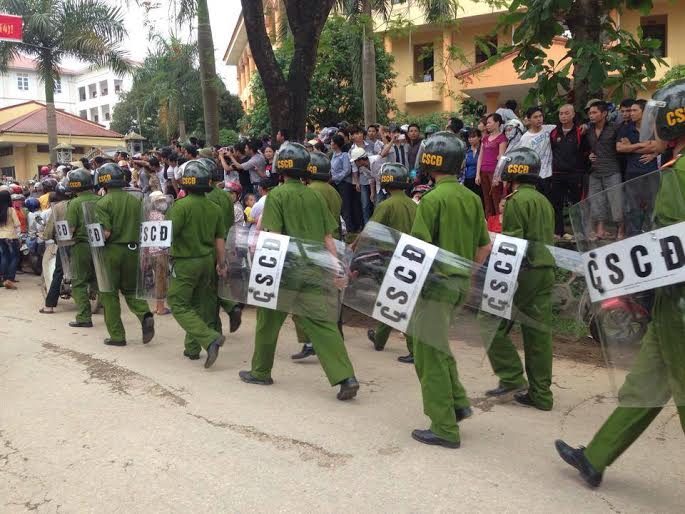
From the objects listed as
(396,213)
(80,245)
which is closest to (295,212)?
(396,213)

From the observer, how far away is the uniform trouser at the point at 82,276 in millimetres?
8062

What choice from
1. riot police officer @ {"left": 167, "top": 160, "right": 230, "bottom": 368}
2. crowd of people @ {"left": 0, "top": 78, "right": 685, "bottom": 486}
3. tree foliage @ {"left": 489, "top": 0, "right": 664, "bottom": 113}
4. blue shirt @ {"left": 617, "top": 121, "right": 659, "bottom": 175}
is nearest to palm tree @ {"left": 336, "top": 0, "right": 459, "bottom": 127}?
crowd of people @ {"left": 0, "top": 78, "right": 685, "bottom": 486}

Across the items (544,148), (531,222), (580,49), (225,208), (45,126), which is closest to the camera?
(531,222)

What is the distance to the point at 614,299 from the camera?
353cm

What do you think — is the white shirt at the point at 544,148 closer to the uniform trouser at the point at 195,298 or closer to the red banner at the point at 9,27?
the uniform trouser at the point at 195,298

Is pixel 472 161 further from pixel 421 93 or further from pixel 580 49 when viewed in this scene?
pixel 421 93

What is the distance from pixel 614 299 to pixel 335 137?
717cm

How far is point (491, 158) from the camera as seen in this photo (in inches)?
351

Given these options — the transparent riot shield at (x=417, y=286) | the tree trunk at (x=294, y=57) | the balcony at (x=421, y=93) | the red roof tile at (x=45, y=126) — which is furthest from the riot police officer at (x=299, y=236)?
the red roof tile at (x=45, y=126)

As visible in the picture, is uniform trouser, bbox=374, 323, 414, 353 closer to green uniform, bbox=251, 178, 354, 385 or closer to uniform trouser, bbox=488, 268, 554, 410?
green uniform, bbox=251, 178, 354, 385

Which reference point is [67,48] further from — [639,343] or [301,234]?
[639,343]

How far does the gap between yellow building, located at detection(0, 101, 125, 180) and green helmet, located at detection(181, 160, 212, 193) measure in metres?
35.8

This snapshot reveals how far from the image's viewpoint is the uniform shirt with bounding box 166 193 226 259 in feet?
21.4

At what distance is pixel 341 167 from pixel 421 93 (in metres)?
18.5
